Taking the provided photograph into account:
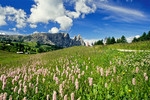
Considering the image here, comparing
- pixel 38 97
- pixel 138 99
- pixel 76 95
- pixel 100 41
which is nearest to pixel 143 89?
pixel 138 99

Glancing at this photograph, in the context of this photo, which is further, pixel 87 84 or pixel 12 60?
pixel 12 60

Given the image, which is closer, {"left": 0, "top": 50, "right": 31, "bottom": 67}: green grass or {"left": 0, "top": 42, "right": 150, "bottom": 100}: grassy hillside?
{"left": 0, "top": 42, "right": 150, "bottom": 100}: grassy hillside

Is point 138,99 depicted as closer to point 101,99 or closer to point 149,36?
point 101,99

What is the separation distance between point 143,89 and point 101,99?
1.64 m

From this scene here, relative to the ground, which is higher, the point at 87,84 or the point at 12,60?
the point at 87,84

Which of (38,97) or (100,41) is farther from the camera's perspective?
(100,41)

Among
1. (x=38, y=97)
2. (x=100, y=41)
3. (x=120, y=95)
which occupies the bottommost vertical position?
(x=38, y=97)

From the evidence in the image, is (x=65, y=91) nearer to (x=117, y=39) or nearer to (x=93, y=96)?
(x=93, y=96)


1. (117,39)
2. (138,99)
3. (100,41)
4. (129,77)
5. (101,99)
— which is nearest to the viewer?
(138,99)

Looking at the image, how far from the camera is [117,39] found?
108438mm

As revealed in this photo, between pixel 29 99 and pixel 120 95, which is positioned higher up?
pixel 120 95

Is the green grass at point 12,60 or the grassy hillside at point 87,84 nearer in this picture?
the grassy hillside at point 87,84

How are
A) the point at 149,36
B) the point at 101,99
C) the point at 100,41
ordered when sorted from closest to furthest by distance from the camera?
1. the point at 101,99
2. the point at 149,36
3. the point at 100,41

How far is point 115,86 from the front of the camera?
138 inches
